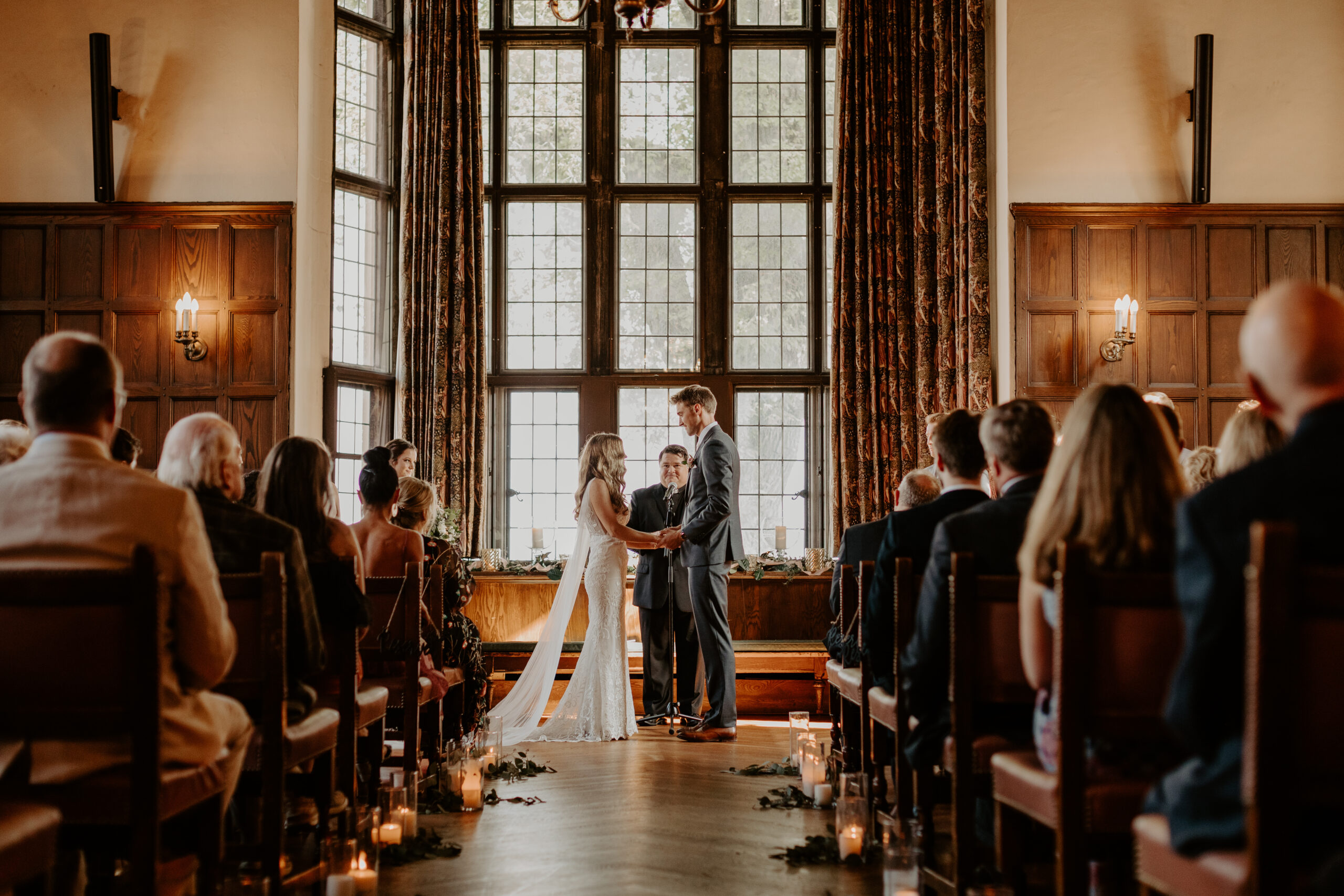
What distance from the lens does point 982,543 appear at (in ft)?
9.32

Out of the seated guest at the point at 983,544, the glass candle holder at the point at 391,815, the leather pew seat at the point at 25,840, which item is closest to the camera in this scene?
the leather pew seat at the point at 25,840

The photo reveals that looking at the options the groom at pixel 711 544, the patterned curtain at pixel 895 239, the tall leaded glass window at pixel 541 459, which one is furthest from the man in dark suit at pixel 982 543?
the tall leaded glass window at pixel 541 459

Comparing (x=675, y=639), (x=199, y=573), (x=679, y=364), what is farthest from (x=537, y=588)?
(x=199, y=573)

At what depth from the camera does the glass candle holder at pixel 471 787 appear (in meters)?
4.24

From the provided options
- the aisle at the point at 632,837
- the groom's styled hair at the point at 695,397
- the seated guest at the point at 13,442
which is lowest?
the aisle at the point at 632,837

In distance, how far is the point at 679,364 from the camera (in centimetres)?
868

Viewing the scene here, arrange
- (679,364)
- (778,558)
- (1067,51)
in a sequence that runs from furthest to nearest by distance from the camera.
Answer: (679,364)
(778,558)
(1067,51)

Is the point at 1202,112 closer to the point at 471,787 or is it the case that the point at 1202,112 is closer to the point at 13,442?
the point at 471,787

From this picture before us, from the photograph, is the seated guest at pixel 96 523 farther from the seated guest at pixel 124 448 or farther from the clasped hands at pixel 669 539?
the clasped hands at pixel 669 539

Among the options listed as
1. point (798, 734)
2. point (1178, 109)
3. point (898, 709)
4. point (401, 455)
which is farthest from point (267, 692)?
point (1178, 109)

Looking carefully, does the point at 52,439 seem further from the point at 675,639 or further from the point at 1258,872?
the point at 675,639

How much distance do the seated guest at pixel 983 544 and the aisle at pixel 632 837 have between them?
1.99ft

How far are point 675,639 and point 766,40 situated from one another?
4.97 m

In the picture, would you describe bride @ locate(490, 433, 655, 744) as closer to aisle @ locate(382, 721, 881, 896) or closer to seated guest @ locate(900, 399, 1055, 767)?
aisle @ locate(382, 721, 881, 896)
